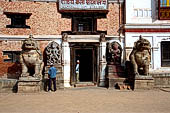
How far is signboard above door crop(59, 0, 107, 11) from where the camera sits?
1405 cm

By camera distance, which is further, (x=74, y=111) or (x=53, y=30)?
(x=53, y=30)

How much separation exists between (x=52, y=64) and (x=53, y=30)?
250cm

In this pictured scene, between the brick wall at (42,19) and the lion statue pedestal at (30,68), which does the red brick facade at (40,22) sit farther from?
the lion statue pedestal at (30,68)

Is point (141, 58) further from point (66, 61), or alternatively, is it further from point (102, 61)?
point (66, 61)

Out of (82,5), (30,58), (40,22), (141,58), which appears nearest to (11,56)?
(30,58)

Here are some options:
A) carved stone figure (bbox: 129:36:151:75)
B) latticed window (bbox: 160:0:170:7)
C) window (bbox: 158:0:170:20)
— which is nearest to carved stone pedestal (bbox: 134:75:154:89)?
carved stone figure (bbox: 129:36:151:75)

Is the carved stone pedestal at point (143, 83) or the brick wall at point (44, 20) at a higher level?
the brick wall at point (44, 20)

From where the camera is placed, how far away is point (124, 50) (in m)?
14.3

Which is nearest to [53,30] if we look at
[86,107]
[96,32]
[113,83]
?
[96,32]

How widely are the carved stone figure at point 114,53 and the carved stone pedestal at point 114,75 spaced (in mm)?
423

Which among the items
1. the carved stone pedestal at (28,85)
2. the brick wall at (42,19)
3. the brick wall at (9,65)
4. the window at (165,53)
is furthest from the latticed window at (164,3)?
the brick wall at (9,65)

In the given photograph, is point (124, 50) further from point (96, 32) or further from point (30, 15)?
point (30, 15)

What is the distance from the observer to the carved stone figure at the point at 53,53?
1341 centimetres

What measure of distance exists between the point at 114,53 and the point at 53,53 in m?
4.04
